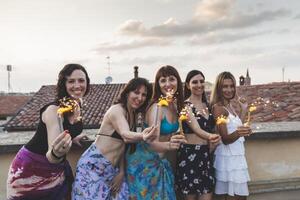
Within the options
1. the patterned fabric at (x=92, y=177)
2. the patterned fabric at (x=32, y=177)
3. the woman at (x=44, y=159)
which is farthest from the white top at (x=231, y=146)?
the patterned fabric at (x=32, y=177)

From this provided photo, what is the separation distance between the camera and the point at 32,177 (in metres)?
2.91

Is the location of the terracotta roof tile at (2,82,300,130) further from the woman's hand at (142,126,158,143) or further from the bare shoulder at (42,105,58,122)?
the woman's hand at (142,126,158,143)

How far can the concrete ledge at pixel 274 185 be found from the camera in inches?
160

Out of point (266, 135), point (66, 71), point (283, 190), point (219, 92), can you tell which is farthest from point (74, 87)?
point (283, 190)

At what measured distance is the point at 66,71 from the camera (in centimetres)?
294

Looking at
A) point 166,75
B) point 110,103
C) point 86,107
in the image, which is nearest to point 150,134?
point 166,75

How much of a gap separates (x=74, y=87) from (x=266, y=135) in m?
2.24

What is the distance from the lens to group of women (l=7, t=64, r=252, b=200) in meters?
2.89

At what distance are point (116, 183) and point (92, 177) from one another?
0.22 metres

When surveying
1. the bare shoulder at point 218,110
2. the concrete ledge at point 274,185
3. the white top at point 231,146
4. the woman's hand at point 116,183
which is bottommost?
the concrete ledge at point 274,185

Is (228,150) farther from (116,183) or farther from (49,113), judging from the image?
(49,113)

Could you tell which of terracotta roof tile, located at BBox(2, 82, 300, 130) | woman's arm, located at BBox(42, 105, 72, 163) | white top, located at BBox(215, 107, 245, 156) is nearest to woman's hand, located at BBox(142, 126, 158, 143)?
woman's arm, located at BBox(42, 105, 72, 163)

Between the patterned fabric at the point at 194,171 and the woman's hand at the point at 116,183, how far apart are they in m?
0.64

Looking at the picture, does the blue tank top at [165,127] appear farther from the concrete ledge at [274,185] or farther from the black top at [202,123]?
the concrete ledge at [274,185]
